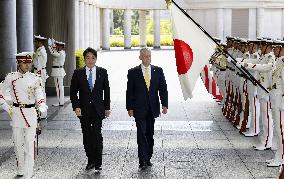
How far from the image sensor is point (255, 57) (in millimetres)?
12758

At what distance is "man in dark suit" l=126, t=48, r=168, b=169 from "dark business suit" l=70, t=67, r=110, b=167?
56cm

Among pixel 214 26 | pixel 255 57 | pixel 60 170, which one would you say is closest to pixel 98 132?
pixel 60 170

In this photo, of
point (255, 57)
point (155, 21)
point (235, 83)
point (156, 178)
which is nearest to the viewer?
point (156, 178)

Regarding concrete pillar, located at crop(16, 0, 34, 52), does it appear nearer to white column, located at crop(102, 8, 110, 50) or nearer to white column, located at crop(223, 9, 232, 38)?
white column, located at crop(223, 9, 232, 38)

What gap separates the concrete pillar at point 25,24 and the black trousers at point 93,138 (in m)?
9.98

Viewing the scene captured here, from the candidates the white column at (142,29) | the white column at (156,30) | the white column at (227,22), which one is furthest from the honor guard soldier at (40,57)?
the white column at (142,29)

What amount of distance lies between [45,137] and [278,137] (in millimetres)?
5292

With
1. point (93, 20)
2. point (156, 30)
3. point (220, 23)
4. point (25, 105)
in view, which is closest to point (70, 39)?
point (25, 105)

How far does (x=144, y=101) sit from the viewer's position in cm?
1045

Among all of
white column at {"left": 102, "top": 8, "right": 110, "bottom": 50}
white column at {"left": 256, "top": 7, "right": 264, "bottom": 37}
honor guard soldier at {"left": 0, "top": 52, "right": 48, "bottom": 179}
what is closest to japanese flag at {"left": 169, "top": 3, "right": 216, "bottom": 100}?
honor guard soldier at {"left": 0, "top": 52, "right": 48, "bottom": 179}

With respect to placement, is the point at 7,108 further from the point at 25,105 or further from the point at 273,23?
the point at 273,23

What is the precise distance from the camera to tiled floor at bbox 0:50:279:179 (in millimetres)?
10016

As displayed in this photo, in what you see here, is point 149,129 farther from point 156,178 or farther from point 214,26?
point 214,26

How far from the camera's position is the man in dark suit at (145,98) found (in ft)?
34.2
